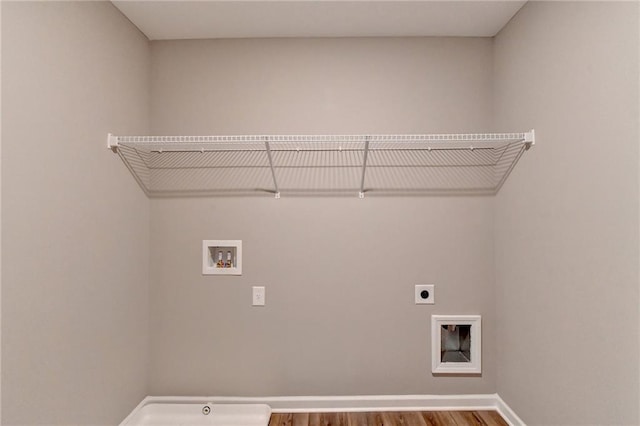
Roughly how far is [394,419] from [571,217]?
1.43 meters

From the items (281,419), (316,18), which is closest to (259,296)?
(281,419)

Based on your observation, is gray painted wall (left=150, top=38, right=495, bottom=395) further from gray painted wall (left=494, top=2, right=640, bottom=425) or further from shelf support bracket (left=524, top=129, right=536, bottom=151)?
shelf support bracket (left=524, top=129, right=536, bottom=151)

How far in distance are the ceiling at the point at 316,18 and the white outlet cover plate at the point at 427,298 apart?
1.52m

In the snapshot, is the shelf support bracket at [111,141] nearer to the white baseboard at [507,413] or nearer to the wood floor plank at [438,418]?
the wood floor plank at [438,418]

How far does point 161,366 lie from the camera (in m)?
2.14

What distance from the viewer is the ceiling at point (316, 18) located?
1810 mm

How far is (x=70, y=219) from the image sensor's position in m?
1.50

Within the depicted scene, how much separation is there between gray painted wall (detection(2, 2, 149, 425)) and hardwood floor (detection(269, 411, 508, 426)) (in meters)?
0.94

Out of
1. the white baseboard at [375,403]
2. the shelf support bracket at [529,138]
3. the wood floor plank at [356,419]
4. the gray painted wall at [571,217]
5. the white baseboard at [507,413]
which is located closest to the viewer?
the gray painted wall at [571,217]

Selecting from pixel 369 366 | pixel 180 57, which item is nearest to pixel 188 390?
pixel 369 366

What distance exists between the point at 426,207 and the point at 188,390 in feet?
6.04

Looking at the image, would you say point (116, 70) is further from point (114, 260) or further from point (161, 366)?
point (161, 366)

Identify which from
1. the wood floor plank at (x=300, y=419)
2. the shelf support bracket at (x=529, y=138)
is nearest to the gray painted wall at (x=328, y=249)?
the wood floor plank at (x=300, y=419)

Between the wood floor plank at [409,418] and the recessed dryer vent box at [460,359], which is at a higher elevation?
the recessed dryer vent box at [460,359]
